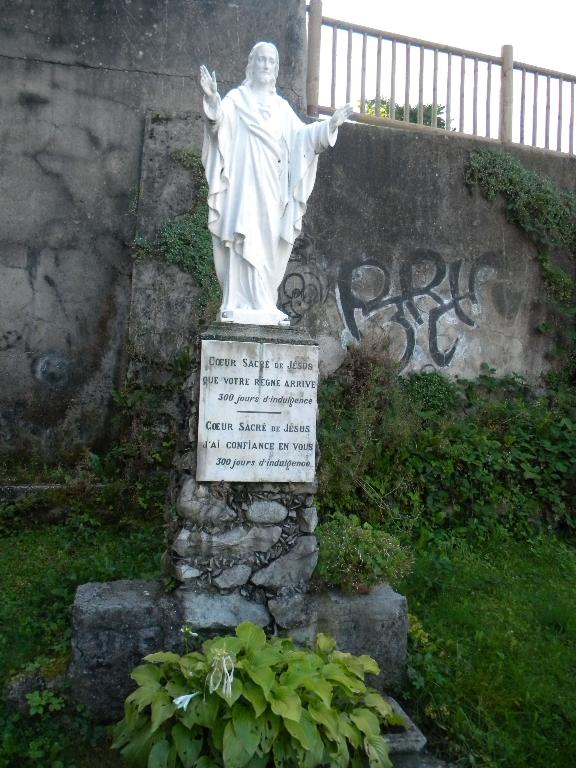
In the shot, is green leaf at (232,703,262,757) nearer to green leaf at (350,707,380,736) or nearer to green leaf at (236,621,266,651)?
green leaf at (236,621,266,651)

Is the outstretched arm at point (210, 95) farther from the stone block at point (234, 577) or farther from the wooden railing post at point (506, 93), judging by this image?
the wooden railing post at point (506, 93)

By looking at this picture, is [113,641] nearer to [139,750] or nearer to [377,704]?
[139,750]

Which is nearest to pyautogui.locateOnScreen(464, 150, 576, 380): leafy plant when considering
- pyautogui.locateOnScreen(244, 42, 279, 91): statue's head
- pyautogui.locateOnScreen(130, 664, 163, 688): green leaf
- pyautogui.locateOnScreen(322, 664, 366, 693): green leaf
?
pyautogui.locateOnScreen(244, 42, 279, 91): statue's head

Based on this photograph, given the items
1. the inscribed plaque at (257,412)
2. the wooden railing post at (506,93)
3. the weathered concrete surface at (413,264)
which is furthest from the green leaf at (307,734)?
the wooden railing post at (506,93)

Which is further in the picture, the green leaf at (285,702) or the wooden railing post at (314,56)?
the wooden railing post at (314,56)

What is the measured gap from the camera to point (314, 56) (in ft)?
25.0

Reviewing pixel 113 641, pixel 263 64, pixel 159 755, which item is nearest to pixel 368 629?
pixel 113 641

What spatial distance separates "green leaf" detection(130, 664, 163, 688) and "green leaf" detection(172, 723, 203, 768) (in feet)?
0.89

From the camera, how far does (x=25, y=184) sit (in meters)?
6.81

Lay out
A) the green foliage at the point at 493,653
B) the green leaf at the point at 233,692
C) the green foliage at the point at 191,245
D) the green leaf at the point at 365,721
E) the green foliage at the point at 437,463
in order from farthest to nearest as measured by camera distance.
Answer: the green foliage at the point at 191,245 → the green foliage at the point at 437,463 → the green foliage at the point at 493,653 → the green leaf at the point at 365,721 → the green leaf at the point at 233,692

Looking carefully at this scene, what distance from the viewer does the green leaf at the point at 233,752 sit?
2.47 m

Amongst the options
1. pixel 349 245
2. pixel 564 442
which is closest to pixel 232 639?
pixel 564 442

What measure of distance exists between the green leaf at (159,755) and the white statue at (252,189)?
86.1 inches

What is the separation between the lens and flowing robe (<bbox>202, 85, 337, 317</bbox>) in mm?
3904
